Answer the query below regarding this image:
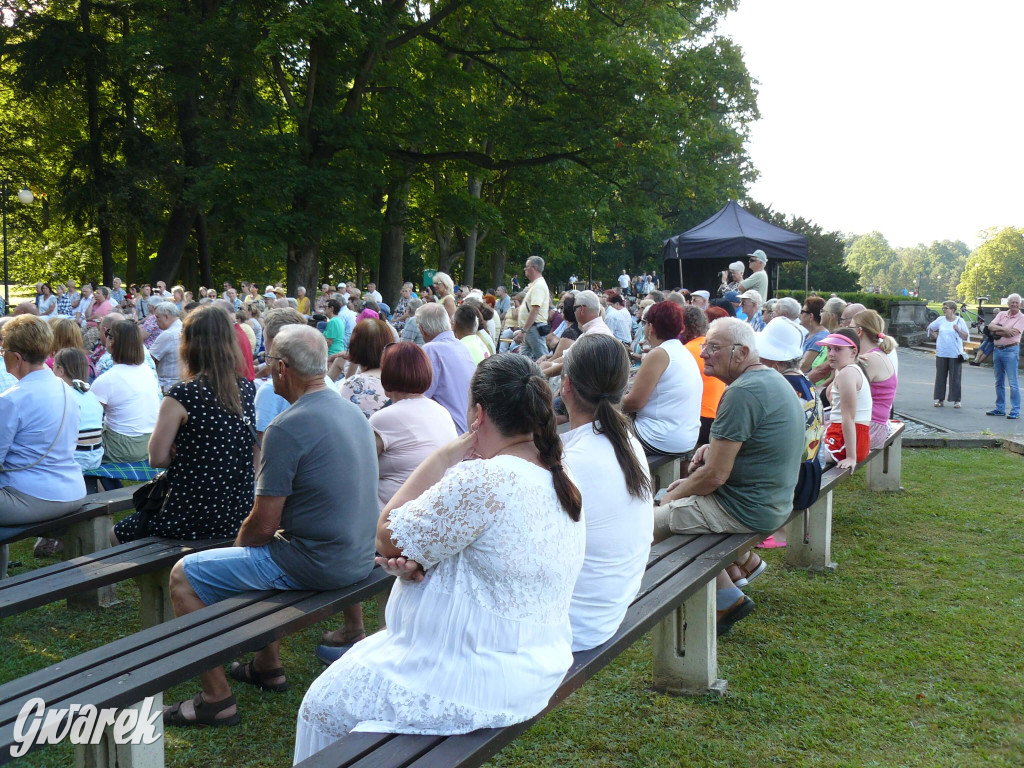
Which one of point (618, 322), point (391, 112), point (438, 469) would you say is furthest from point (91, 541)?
point (391, 112)

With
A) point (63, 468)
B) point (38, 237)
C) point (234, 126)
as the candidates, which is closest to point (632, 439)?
point (63, 468)

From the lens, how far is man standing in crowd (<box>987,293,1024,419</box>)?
12.0 m

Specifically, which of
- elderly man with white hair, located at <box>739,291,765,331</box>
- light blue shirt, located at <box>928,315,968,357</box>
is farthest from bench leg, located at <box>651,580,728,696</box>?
light blue shirt, located at <box>928,315,968,357</box>

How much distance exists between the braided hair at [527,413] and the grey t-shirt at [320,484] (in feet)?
3.91

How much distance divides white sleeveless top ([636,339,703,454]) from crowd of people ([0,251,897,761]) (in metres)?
0.02

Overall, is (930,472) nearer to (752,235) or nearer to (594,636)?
(594,636)

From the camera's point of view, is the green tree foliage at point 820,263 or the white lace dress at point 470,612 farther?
the green tree foliage at point 820,263

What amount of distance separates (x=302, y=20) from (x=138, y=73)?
26.2 feet

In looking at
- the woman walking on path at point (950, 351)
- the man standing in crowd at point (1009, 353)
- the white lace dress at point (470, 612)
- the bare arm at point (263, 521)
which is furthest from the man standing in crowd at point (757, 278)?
the white lace dress at point (470, 612)

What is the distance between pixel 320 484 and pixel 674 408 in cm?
309

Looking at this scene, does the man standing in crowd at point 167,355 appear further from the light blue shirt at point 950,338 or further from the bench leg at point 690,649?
the light blue shirt at point 950,338

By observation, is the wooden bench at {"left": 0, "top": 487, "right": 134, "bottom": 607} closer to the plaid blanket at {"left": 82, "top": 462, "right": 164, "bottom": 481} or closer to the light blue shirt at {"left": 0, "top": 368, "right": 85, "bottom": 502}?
the light blue shirt at {"left": 0, "top": 368, "right": 85, "bottom": 502}

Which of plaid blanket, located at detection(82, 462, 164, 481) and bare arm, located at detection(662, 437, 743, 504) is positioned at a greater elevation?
bare arm, located at detection(662, 437, 743, 504)

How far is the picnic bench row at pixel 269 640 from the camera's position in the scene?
7.64 ft
